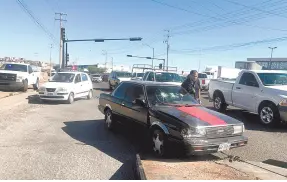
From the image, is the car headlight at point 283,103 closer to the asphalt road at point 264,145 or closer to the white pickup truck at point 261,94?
the white pickup truck at point 261,94

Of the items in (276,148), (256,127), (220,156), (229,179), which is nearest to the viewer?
(229,179)

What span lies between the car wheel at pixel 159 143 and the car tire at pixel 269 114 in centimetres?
524

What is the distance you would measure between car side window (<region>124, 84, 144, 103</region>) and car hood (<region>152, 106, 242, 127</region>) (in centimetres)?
88

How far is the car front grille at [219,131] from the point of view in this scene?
603cm

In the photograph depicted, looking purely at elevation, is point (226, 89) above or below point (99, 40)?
below

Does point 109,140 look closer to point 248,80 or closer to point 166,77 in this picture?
point 248,80

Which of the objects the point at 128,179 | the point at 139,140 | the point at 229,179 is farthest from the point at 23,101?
the point at 229,179

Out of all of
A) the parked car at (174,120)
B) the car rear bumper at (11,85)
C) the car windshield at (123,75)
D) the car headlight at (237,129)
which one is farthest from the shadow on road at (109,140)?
the car windshield at (123,75)

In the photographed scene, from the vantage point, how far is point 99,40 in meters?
35.9

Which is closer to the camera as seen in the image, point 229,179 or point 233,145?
point 229,179

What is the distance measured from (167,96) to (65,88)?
352 inches

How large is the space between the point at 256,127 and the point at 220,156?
13.9 ft

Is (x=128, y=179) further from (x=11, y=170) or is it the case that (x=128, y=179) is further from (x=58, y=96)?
(x=58, y=96)

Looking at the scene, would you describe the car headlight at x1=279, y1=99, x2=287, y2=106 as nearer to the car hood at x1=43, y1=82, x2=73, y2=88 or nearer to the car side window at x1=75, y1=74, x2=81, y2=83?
the car hood at x1=43, y1=82, x2=73, y2=88
